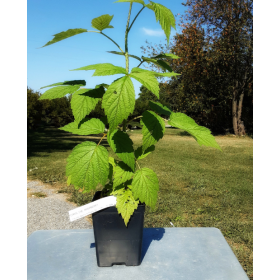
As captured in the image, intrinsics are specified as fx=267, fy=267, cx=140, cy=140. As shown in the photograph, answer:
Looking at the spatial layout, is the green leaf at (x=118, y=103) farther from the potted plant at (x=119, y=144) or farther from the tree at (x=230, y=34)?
the tree at (x=230, y=34)

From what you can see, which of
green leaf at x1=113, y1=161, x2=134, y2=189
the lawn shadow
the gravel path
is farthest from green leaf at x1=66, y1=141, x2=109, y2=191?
the lawn shadow

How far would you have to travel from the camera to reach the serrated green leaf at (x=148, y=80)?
86 cm

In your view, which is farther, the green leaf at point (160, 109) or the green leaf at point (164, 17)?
the green leaf at point (160, 109)

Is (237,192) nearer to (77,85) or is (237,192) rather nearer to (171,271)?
(171,271)

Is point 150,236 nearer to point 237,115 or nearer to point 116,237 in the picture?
point 116,237

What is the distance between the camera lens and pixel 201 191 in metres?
3.87

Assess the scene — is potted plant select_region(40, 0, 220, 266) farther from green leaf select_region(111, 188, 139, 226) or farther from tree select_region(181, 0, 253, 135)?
tree select_region(181, 0, 253, 135)

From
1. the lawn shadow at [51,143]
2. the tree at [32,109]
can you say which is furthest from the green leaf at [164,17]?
the tree at [32,109]

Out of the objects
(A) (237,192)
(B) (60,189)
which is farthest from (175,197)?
(B) (60,189)

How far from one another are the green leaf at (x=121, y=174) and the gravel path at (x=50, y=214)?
1953 millimetres

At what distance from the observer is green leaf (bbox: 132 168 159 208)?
A: 1.05 metres

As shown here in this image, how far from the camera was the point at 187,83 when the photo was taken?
11680 millimetres

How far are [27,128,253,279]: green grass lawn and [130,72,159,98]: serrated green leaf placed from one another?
1.87m

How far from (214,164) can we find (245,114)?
26.6 feet
